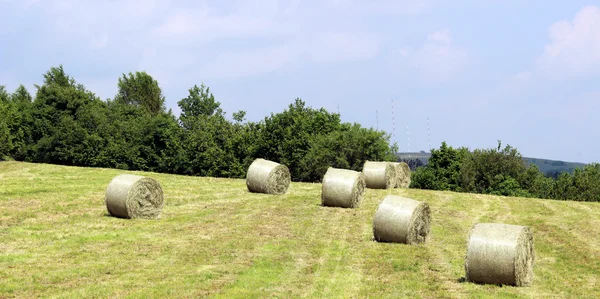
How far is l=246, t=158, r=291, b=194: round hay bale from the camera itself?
37406 mm

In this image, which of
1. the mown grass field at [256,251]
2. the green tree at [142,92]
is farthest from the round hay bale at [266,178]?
the green tree at [142,92]

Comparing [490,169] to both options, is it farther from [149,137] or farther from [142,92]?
[142,92]

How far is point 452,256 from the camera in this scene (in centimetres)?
2044

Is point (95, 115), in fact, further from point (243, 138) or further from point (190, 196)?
point (190, 196)

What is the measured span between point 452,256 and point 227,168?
58.9 m

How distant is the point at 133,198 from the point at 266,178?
37.5ft

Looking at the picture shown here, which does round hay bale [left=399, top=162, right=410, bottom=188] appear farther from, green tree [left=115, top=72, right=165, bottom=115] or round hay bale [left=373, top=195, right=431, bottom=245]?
green tree [left=115, top=72, right=165, bottom=115]

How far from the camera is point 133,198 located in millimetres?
26969

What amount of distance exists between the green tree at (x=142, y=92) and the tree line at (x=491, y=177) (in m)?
57.5

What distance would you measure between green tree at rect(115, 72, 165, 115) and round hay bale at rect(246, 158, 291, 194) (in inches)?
3268

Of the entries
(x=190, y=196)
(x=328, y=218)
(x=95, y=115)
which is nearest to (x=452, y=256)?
(x=328, y=218)

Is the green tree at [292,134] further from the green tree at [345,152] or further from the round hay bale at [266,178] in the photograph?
the round hay bale at [266,178]

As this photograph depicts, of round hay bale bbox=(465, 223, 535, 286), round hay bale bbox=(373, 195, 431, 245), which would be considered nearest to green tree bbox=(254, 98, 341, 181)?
round hay bale bbox=(373, 195, 431, 245)

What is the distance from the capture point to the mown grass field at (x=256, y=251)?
619 inches
